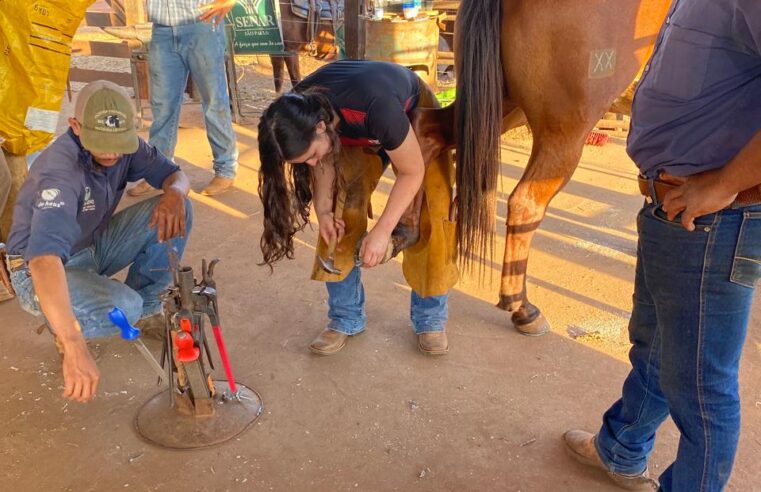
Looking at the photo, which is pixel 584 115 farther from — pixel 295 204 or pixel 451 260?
pixel 295 204

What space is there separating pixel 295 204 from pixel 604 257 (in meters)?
1.72

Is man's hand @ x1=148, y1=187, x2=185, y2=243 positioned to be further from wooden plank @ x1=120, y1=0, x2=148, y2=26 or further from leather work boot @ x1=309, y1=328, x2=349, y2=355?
wooden plank @ x1=120, y1=0, x2=148, y2=26

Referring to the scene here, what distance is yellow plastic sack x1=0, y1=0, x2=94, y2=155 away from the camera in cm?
254

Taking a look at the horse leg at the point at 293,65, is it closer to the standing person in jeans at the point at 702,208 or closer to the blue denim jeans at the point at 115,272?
the blue denim jeans at the point at 115,272

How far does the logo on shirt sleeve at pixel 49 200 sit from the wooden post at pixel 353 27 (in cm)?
298

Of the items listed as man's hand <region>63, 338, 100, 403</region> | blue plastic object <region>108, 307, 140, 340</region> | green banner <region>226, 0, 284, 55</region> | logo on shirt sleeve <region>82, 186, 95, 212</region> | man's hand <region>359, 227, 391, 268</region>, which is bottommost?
man's hand <region>63, 338, 100, 403</region>

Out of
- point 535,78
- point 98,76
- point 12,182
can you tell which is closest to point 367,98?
point 535,78

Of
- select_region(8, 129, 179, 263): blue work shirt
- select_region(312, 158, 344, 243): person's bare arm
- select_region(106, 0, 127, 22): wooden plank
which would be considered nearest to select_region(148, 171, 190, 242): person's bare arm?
select_region(8, 129, 179, 263): blue work shirt

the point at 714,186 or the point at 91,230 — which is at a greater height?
the point at 714,186

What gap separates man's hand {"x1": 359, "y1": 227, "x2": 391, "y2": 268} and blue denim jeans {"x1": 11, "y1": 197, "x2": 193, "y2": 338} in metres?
0.64

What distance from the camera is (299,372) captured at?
232 cm

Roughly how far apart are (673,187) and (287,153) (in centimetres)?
100

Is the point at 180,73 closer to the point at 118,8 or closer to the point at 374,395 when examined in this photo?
the point at 374,395

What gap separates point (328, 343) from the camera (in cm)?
241
